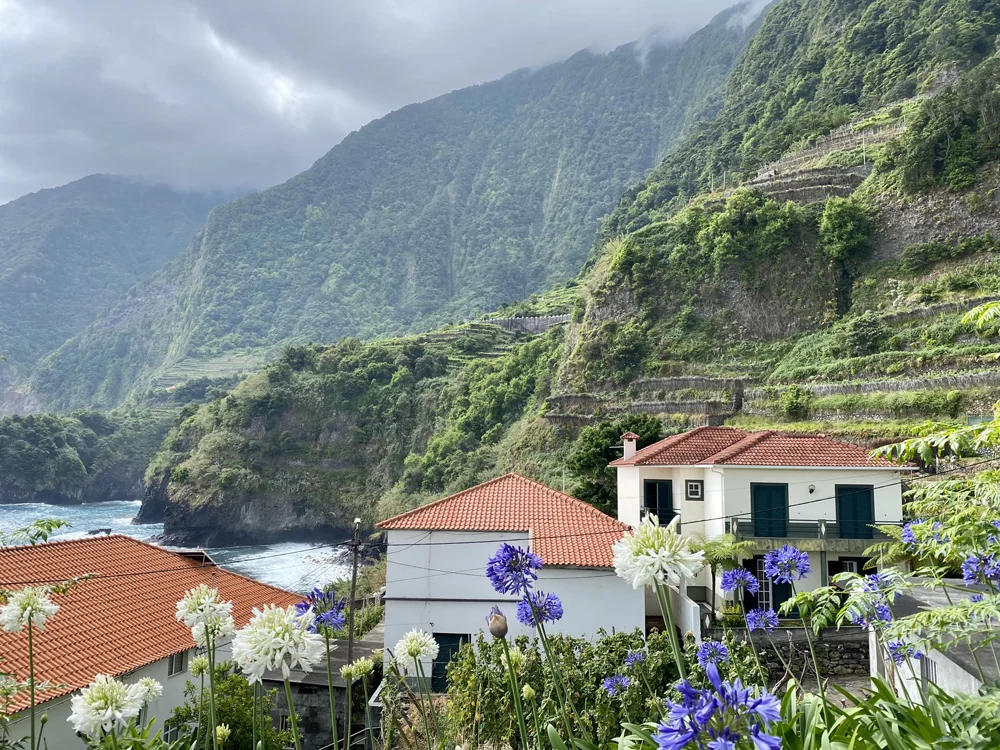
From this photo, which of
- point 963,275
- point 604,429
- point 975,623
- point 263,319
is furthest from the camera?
point 263,319

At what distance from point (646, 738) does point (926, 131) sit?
47194 millimetres

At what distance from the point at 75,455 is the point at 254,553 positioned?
169ft

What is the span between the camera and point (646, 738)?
2.72m

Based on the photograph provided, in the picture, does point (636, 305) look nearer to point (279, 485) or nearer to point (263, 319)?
point (279, 485)

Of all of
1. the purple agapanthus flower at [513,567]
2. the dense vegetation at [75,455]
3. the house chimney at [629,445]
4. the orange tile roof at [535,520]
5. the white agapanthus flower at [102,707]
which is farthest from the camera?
the dense vegetation at [75,455]

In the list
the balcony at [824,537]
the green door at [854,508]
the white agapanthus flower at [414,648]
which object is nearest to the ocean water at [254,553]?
the balcony at [824,537]

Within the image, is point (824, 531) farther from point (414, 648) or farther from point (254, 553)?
point (254, 553)

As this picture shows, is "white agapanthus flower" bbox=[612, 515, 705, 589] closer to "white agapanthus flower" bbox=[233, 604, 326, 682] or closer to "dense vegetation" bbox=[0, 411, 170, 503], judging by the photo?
"white agapanthus flower" bbox=[233, 604, 326, 682]

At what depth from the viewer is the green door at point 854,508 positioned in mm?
17781

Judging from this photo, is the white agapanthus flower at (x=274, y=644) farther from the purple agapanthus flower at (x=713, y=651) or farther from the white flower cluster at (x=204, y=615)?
the purple agapanthus flower at (x=713, y=651)

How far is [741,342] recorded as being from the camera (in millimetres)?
41156

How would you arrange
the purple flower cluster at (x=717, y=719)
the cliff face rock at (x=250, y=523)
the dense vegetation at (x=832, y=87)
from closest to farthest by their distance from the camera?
the purple flower cluster at (x=717, y=719)
the dense vegetation at (x=832, y=87)
the cliff face rock at (x=250, y=523)

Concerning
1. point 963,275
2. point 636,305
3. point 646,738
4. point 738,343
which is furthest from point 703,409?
point 646,738

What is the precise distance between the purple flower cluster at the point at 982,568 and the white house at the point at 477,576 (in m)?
10.6
